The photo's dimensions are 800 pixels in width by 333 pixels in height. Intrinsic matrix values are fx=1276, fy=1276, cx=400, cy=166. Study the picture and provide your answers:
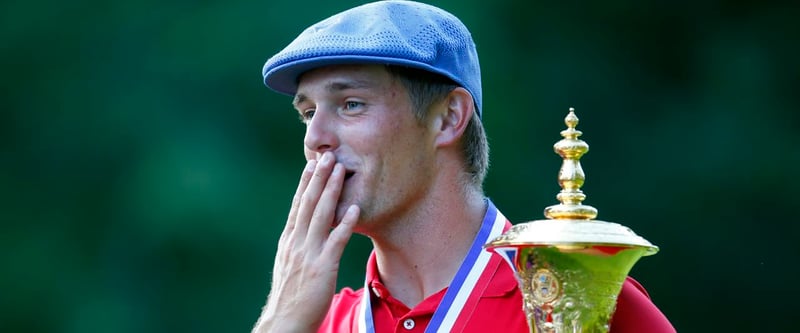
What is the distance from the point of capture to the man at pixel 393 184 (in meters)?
2.73

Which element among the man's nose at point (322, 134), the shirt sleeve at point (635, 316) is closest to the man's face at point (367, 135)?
the man's nose at point (322, 134)

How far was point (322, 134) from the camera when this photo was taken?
2791 millimetres

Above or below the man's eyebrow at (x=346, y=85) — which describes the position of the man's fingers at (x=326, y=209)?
below

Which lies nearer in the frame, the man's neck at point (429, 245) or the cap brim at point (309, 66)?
the cap brim at point (309, 66)

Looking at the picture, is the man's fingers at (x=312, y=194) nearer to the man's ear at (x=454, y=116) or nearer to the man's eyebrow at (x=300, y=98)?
the man's eyebrow at (x=300, y=98)

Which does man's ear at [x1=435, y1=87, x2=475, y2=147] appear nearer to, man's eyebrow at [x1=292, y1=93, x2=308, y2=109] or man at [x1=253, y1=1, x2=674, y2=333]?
man at [x1=253, y1=1, x2=674, y2=333]

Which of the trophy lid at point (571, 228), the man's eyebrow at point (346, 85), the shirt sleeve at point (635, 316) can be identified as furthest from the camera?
the man's eyebrow at point (346, 85)

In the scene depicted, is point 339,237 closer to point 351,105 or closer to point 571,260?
point 351,105

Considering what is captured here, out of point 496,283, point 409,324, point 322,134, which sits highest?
point 322,134

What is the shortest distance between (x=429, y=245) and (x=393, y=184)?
0.57ft

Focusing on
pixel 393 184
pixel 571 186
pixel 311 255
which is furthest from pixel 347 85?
pixel 571 186

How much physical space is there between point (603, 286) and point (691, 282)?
234 centimetres

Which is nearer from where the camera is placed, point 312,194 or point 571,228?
point 571,228

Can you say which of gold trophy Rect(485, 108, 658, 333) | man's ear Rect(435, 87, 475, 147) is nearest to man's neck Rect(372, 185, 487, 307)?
man's ear Rect(435, 87, 475, 147)
